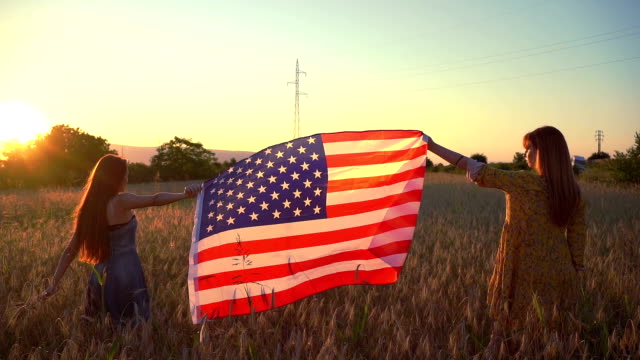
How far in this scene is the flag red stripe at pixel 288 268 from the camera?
3.59 metres

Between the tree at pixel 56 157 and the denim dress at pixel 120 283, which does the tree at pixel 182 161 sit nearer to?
the tree at pixel 56 157

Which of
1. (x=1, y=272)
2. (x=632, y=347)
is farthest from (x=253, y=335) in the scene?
(x=1, y=272)

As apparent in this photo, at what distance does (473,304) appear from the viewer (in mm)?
4094

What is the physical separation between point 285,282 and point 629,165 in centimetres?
2897

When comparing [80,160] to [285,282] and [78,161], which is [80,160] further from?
[285,282]

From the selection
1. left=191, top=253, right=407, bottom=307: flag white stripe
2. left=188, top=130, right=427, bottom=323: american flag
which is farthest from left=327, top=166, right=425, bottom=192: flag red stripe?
left=191, top=253, right=407, bottom=307: flag white stripe

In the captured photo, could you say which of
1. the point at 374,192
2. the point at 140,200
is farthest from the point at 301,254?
the point at 140,200

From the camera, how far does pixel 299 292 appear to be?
3.70 meters

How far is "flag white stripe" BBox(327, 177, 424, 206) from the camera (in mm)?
3945

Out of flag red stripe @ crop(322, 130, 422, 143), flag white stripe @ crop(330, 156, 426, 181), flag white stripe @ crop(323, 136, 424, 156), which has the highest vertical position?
flag red stripe @ crop(322, 130, 422, 143)

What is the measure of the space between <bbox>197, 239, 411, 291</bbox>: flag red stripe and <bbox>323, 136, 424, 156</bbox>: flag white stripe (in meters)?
0.90

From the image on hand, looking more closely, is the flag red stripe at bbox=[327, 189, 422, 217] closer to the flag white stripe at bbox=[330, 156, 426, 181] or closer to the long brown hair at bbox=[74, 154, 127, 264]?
the flag white stripe at bbox=[330, 156, 426, 181]

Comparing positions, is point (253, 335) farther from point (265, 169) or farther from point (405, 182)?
point (405, 182)

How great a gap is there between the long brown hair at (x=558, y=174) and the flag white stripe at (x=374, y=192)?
1.05 metres
